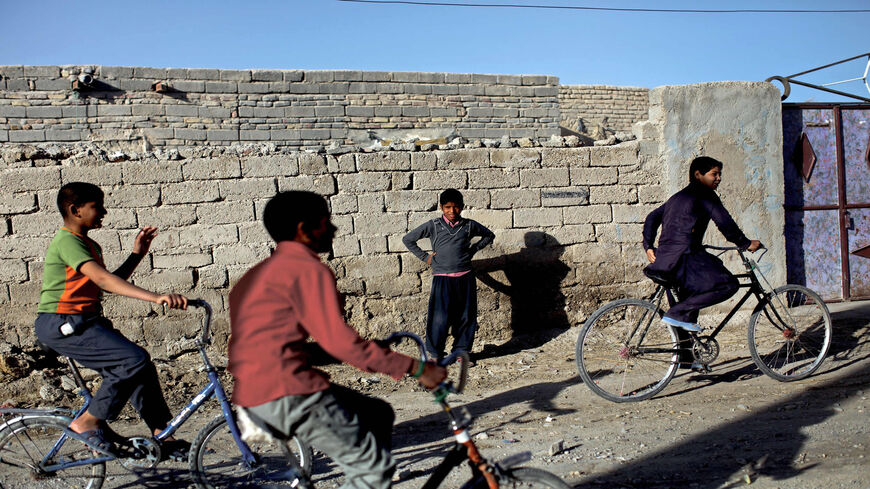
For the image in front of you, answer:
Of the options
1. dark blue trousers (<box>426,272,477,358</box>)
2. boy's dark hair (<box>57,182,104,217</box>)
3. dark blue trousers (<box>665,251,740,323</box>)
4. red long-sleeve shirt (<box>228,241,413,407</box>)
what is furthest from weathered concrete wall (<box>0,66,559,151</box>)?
red long-sleeve shirt (<box>228,241,413,407</box>)

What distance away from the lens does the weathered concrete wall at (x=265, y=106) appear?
1061 centimetres

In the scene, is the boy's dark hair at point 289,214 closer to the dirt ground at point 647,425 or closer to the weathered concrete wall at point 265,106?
the dirt ground at point 647,425

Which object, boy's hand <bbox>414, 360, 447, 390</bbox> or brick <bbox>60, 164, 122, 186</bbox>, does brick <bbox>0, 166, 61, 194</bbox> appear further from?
boy's hand <bbox>414, 360, 447, 390</bbox>

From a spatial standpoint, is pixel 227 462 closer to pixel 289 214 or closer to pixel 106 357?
pixel 106 357

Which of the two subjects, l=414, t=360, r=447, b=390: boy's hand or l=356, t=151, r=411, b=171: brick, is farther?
l=356, t=151, r=411, b=171: brick

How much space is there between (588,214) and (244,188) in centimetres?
329

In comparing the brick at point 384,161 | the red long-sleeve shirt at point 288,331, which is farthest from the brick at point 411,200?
the red long-sleeve shirt at point 288,331

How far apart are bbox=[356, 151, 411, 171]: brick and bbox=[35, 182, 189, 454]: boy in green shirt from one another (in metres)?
2.92

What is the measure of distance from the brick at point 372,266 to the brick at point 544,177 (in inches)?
58.3

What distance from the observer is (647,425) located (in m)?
4.11

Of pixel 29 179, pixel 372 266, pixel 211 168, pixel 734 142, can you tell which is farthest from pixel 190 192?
pixel 734 142

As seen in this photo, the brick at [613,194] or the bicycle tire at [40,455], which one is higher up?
the brick at [613,194]

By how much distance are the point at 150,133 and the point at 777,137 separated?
31.0 ft

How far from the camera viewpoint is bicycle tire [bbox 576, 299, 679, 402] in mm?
4512
